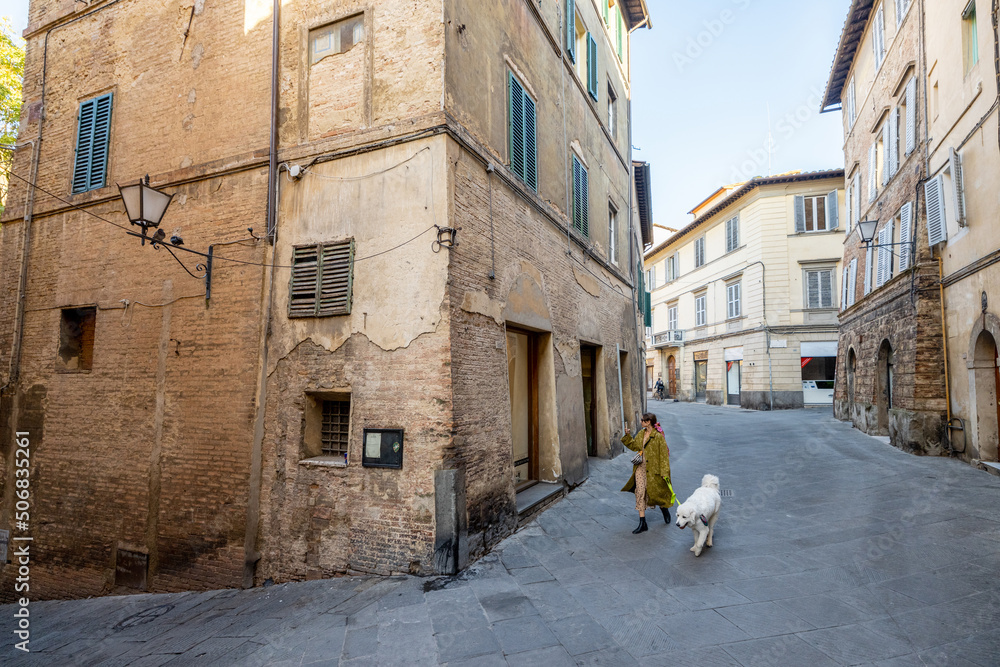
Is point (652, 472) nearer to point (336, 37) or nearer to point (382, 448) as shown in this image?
point (382, 448)

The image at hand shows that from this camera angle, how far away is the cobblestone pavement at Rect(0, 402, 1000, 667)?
154 inches

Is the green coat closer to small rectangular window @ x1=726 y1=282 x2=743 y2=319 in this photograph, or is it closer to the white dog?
the white dog

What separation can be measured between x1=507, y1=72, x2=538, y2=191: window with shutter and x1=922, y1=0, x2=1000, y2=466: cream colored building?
7.50 meters

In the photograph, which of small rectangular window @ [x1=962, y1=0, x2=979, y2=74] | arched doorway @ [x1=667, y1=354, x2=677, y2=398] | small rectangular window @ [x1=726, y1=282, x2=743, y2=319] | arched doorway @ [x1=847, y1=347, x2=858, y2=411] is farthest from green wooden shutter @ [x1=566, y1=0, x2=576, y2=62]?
arched doorway @ [x1=667, y1=354, x2=677, y2=398]

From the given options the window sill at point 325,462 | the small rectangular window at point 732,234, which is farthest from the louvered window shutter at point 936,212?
the small rectangular window at point 732,234

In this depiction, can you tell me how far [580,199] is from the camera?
436 inches

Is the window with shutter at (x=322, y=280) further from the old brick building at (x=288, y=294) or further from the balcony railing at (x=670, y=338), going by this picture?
the balcony railing at (x=670, y=338)

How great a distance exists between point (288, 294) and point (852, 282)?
17.4 m

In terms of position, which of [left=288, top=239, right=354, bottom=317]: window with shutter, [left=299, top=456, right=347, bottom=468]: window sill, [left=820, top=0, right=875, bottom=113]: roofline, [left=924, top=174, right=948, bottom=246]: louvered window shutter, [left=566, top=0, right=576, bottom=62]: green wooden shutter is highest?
[left=820, top=0, right=875, bottom=113]: roofline

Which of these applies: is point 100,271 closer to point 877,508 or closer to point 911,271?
point 877,508

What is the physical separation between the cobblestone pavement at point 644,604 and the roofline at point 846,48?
1462cm

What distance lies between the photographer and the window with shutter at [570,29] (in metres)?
10.6

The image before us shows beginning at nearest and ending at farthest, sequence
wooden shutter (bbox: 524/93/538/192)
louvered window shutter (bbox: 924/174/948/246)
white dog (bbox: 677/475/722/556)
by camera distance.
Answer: white dog (bbox: 677/475/722/556)
wooden shutter (bbox: 524/93/538/192)
louvered window shutter (bbox: 924/174/948/246)

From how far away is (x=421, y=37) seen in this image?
20.7 ft
